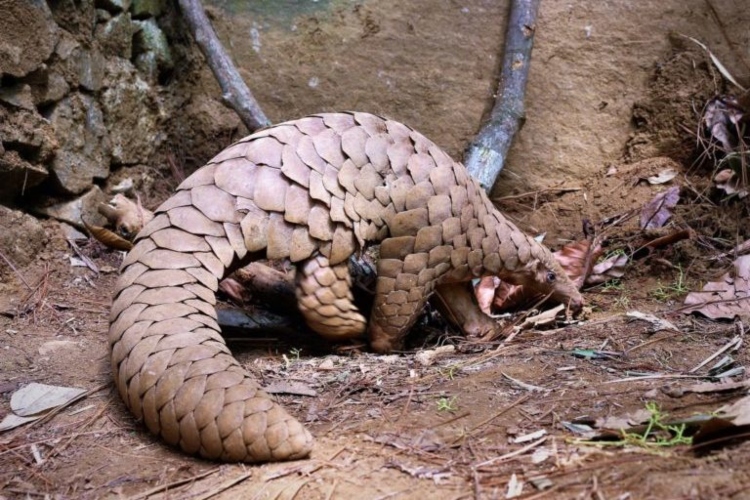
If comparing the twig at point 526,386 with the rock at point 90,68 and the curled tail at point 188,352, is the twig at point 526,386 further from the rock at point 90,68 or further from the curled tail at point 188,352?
the rock at point 90,68

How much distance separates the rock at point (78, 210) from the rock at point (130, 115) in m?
0.40

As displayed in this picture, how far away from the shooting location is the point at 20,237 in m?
4.08

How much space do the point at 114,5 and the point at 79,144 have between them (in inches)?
39.0

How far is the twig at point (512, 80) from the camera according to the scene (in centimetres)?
516

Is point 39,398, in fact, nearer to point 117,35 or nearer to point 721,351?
point 721,351

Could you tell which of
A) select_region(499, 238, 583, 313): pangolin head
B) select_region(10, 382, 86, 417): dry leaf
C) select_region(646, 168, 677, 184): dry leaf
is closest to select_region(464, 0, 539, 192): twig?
select_region(646, 168, 677, 184): dry leaf

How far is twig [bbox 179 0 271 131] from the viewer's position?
4902 millimetres

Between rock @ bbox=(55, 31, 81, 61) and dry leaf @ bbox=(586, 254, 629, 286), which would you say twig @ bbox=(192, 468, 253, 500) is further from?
rock @ bbox=(55, 31, 81, 61)

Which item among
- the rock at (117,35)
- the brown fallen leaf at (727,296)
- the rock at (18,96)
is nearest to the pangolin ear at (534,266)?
the brown fallen leaf at (727,296)

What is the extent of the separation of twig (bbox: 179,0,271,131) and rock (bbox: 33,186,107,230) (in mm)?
1032

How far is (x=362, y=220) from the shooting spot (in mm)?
3355

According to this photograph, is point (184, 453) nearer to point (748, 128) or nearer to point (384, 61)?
point (384, 61)

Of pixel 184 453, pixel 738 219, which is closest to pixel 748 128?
pixel 738 219

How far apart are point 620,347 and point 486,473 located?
1.34m
